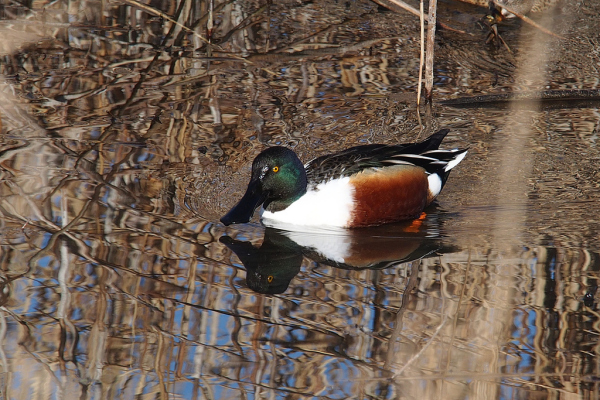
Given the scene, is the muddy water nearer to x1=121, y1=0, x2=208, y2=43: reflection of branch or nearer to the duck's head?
x1=121, y1=0, x2=208, y2=43: reflection of branch

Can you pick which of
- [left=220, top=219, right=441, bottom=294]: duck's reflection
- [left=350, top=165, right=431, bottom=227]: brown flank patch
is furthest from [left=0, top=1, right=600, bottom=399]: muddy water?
[left=350, top=165, right=431, bottom=227]: brown flank patch

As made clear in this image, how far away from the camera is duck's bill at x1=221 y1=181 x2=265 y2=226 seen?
472cm

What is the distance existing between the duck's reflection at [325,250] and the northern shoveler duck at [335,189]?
0.10 metres

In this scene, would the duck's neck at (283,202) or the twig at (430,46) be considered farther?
the twig at (430,46)

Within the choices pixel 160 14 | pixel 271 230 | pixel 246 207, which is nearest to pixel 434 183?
pixel 271 230

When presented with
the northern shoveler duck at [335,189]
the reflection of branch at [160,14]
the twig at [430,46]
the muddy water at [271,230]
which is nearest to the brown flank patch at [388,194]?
the northern shoveler duck at [335,189]

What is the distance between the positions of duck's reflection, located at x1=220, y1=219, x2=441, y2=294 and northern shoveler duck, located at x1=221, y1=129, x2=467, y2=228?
10 centimetres

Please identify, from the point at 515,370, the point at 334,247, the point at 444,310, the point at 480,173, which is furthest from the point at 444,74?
the point at 515,370

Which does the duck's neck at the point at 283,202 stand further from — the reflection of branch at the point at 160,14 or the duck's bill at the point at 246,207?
the reflection of branch at the point at 160,14

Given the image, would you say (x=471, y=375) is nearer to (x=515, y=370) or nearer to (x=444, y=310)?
(x=515, y=370)

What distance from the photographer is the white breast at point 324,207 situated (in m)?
4.91

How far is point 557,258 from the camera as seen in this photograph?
4.45 metres

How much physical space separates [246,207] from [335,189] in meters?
0.57

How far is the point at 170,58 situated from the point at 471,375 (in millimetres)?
4949
